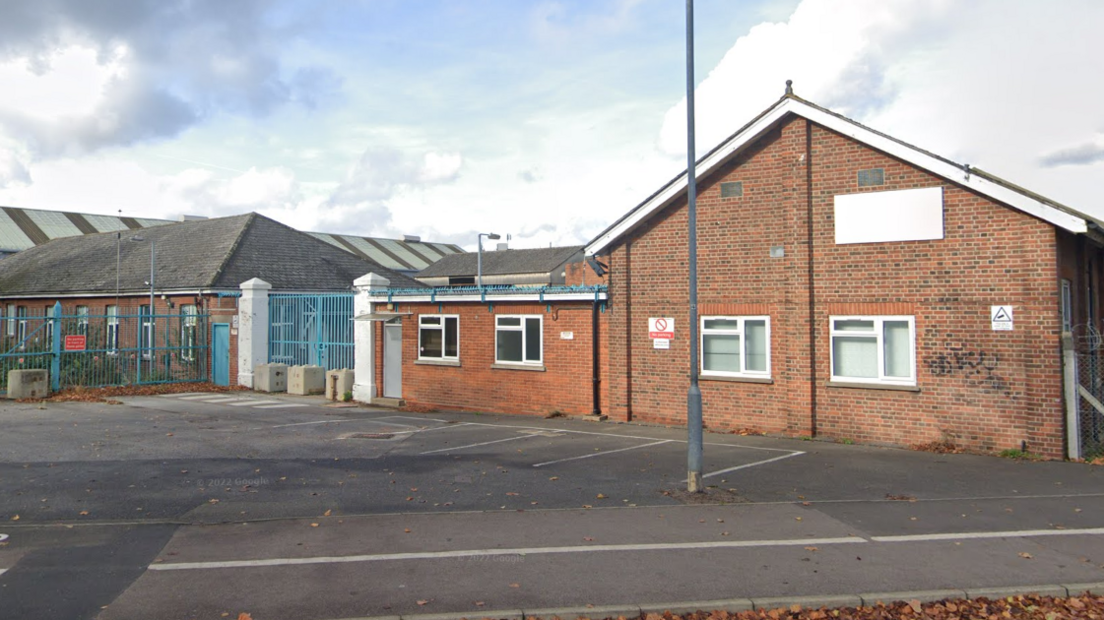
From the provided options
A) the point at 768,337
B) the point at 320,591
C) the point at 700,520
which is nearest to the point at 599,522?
the point at 700,520

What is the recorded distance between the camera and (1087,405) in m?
12.8

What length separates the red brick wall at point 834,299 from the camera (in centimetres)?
1220

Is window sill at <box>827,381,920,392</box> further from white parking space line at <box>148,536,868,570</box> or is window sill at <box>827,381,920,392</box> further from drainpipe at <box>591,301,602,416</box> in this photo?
white parking space line at <box>148,536,868,570</box>

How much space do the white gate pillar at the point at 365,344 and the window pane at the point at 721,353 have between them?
9440mm

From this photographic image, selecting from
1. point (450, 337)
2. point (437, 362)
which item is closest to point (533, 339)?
point (450, 337)

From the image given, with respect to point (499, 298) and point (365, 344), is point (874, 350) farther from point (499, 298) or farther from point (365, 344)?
point (365, 344)

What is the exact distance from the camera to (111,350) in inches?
941

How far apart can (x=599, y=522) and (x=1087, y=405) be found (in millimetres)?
9679

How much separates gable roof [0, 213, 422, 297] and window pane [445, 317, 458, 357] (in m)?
11.7

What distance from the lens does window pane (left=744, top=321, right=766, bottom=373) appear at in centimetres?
1476

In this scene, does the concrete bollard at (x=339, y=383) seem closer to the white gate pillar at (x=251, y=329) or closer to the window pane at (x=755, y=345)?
the white gate pillar at (x=251, y=329)

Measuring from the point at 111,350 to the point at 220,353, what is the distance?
3.18 meters

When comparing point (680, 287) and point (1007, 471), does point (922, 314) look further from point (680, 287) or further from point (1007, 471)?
point (680, 287)

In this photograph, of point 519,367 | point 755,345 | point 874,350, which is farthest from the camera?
point 519,367
